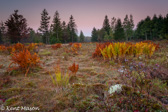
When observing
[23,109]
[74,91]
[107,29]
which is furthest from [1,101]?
[107,29]

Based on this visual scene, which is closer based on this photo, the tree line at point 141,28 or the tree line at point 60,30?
the tree line at point 60,30

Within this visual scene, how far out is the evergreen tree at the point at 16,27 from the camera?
48.2 feet

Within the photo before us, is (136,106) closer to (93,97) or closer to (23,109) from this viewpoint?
(93,97)

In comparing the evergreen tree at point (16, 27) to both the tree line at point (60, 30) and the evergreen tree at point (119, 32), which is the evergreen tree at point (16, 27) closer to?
the tree line at point (60, 30)

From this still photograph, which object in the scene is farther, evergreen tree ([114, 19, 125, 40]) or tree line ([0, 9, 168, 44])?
evergreen tree ([114, 19, 125, 40])

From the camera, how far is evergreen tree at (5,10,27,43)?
1469cm

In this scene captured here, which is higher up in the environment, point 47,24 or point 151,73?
point 47,24

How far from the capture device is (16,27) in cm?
1500

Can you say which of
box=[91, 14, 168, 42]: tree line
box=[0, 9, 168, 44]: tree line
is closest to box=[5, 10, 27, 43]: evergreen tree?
box=[0, 9, 168, 44]: tree line

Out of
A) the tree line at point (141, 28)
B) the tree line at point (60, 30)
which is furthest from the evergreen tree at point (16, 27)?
the tree line at point (141, 28)

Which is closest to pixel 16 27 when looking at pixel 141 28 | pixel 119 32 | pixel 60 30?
pixel 60 30

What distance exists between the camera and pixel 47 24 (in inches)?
1260

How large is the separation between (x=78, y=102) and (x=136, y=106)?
88cm

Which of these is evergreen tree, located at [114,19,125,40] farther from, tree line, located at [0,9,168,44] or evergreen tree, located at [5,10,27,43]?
evergreen tree, located at [5,10,27,43]
